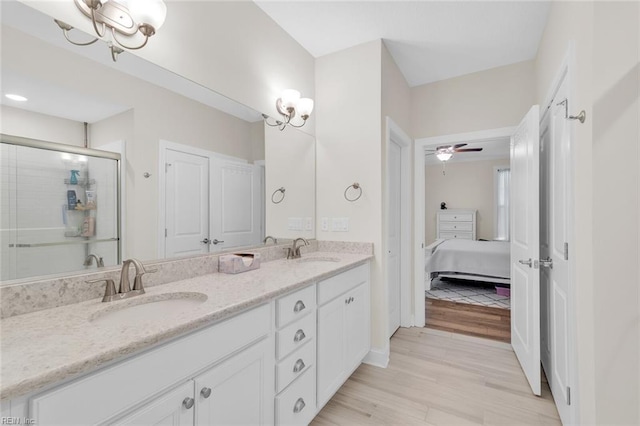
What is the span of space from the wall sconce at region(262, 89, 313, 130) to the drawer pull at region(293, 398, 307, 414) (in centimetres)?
181

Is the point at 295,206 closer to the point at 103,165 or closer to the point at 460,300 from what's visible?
the point at 103,165

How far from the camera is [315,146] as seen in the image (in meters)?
2.72

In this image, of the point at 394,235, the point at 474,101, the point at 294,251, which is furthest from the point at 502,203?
the point at 294,251

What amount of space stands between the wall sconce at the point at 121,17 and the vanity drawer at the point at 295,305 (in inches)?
52.6

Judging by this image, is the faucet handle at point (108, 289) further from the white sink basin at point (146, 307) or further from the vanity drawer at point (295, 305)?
the vanity drawer at point (295, 305)

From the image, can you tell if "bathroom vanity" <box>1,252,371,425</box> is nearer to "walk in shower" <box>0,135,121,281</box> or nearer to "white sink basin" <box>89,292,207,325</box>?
"white sink basin" <box>89,292,207,325</box>

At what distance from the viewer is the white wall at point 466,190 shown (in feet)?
23.2

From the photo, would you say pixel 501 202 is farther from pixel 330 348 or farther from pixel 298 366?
pixel 298 366

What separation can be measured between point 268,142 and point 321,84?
91cm

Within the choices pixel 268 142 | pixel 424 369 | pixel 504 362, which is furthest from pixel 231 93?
pixel 504 362

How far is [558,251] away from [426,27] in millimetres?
1875

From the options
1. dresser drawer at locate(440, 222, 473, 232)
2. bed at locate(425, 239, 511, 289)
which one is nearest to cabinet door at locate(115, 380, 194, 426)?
bed at locate(425, 239, 511, 289)

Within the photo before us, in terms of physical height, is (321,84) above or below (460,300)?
above

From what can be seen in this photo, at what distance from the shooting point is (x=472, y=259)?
4.53m
